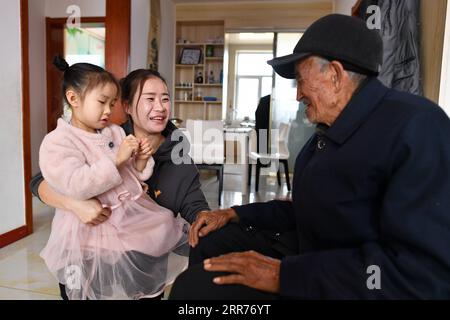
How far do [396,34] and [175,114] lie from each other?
5552 mm

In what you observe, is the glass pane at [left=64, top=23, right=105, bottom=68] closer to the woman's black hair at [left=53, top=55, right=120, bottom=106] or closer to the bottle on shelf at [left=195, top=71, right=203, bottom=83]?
the bottle on shelf at [left=195, top=71, right=203, bottom=83]

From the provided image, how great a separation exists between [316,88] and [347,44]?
14 cm

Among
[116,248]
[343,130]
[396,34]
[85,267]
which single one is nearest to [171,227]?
[116,248]

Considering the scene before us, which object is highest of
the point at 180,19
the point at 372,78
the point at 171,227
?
the point at 180,19

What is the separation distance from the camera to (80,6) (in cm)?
470

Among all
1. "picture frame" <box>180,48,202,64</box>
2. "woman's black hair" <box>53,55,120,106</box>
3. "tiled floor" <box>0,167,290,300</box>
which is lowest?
"tiled floor" <box>0,167,290,300</box>

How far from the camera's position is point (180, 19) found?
21.9ft

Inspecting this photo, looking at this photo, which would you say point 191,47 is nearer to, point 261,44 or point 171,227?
point 261,44

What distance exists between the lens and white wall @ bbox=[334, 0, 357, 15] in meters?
4.18

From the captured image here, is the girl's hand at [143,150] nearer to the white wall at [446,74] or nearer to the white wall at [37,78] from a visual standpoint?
the white wall at [446,74]

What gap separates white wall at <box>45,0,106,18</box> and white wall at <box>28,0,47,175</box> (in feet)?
0.32

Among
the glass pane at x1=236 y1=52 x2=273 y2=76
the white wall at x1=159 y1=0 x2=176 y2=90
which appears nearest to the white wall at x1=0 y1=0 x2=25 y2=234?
the white wall at x1=159 y1=0 x2=176 y2=90

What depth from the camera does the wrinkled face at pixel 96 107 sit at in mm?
1237
